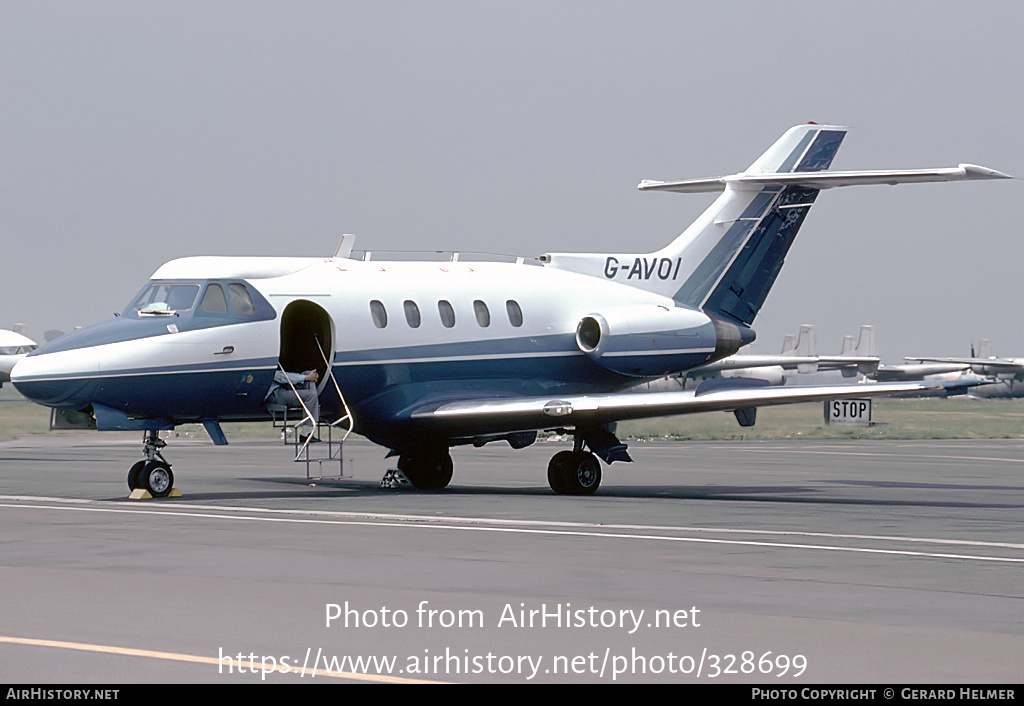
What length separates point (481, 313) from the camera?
2566 centimetres

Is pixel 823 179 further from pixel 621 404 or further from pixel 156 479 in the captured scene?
pixel 156 479

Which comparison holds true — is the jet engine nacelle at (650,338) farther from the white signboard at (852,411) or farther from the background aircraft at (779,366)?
the white signboard at (852,411)

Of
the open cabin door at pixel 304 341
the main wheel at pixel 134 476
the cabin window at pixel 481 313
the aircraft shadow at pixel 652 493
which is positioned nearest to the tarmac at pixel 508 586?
the aircraft shadow at pixel 652 493

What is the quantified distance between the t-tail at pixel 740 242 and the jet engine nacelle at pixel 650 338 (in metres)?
0.76

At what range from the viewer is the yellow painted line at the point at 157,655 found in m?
8.32

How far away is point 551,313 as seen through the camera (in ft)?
86.8

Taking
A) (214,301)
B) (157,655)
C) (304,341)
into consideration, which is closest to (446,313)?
(304,341)

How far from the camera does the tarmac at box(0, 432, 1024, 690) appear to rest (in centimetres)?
873

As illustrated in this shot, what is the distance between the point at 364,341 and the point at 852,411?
38980mm

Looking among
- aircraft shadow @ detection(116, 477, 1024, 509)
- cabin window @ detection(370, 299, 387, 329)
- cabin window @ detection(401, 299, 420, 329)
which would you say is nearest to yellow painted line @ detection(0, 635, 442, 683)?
aircraft shadow @ detection(116, 477, 1024, 509)

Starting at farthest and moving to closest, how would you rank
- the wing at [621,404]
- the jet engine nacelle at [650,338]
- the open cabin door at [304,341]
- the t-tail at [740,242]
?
1. the t-tail at [740,242]
2. the jet engine nacelle at [650,338]
3. the open cabin door at [304,341]
4. the wing at [621,404]

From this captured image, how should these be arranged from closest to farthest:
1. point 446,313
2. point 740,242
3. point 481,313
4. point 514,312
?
point 446,313, point 481,313, point 514,312, point 740,242

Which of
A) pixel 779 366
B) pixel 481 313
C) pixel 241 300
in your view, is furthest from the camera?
pixel 779 366

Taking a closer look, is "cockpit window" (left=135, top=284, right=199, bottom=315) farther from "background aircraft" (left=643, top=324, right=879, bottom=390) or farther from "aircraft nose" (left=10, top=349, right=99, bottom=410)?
"background aircraft" (left=643, top=324, right=879, bottom=390)
